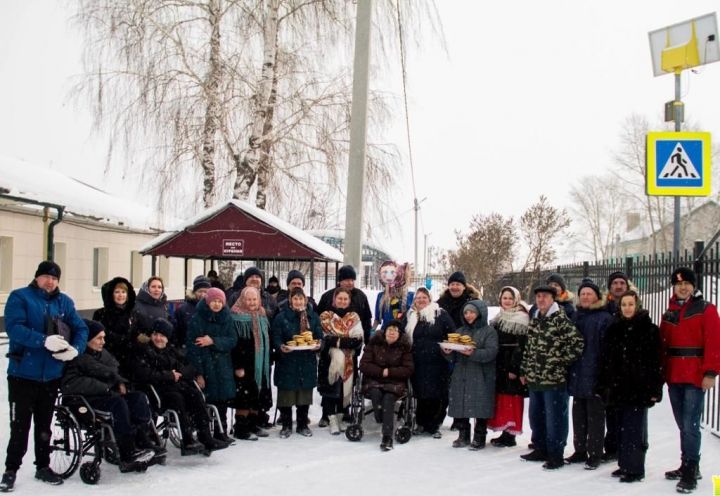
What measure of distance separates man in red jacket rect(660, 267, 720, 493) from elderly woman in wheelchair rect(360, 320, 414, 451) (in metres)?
2.70

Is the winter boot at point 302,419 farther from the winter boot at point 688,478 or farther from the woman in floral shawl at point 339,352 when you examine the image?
the winter boot at point 688,478

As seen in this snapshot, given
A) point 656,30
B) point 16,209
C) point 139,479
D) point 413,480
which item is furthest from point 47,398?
point 16,209

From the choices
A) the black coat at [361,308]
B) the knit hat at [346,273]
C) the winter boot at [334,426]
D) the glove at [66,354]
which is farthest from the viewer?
the knit hat at [346,273]

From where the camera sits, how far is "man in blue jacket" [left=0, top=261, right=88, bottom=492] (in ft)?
19.3

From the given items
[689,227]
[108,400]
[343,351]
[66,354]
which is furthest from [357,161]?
[689,227]

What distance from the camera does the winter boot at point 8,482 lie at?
19.0 feet

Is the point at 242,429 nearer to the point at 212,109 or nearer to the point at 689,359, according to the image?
the point at 689,359

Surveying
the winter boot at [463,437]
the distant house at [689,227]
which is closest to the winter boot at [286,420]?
the winter boot at [463,437]

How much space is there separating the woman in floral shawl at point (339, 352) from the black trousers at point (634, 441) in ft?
9.98

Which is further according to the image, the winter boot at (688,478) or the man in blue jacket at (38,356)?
the winter boot at (688,478)

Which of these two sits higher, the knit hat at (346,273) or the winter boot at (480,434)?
the knit hat at (346,273)

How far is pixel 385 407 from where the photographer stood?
25.4 feet

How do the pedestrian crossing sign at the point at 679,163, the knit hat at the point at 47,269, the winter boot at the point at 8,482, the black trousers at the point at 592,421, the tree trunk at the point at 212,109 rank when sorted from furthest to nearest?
1. the tree trunk at the point at 212,109
2. the pedestrian crossing sign at the point at 679,163
3. the black trousers at the point at 592,421
4. the knit hat at the point at 47,269
5. the winter boot at the point at 8,482

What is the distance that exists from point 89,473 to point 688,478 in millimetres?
4924
